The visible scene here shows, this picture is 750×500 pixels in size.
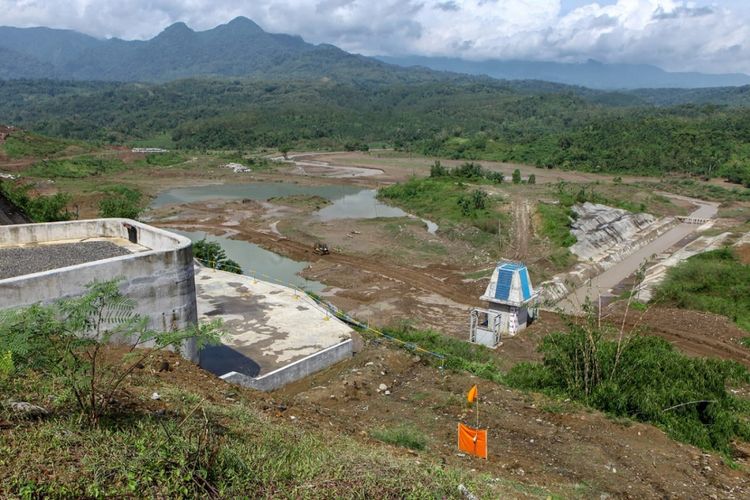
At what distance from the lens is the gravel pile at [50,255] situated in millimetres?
11099

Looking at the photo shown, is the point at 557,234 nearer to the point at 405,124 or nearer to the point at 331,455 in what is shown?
the point at 331,455

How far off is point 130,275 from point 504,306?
1243cm

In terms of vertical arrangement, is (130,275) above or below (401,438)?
above

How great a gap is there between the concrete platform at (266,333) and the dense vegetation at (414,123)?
61.4 metres

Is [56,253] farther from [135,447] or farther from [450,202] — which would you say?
[450,202]

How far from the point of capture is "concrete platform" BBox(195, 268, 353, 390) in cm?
1381

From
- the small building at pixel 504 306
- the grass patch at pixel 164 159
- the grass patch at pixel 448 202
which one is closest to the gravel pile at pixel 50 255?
the small building at pixel 504 306

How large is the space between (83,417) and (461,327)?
55.5 feet

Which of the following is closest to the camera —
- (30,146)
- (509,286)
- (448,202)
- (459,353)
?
(459,353)

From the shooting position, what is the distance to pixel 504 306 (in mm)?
19047

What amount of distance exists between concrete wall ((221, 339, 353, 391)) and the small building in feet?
16.9

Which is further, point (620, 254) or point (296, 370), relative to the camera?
point (620, 254)

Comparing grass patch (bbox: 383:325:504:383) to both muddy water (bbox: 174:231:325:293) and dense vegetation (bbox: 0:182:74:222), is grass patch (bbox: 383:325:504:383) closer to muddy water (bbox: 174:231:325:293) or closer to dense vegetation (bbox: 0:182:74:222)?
muddy water (bbox: 174:231:325:293)

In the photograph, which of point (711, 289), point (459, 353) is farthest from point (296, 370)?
point (711, 289)
